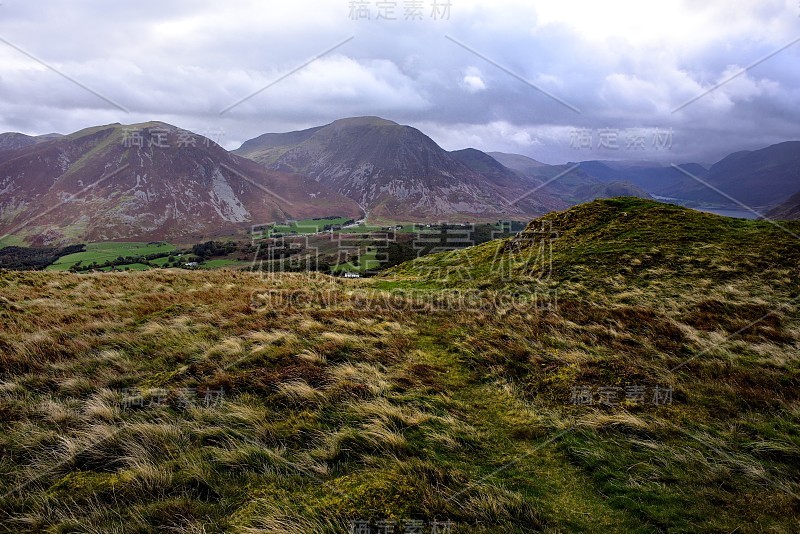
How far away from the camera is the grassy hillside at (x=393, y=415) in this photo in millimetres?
4285

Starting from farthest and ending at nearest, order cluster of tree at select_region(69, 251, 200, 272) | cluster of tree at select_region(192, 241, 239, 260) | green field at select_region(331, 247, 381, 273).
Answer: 1. cluster of tree at select_region(192, 241, 239, 260)
2. cluster of tree at select_region(69, 251, 200, 272)
3. green field at select_region(331, 247, 381, 273)

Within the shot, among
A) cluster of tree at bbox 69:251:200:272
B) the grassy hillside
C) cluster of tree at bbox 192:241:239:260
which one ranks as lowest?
cluster of tree at bbox 69:251:200:272

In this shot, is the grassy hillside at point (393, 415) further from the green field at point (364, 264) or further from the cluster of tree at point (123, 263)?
the cluster of tree at point (123, 263)

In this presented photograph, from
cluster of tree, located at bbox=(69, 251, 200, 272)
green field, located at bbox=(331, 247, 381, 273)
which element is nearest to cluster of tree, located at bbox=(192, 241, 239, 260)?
cluster of tree, located at bbox=(69, 251, 200, 272)

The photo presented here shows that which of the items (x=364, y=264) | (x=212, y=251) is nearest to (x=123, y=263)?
(x=212, y=251)

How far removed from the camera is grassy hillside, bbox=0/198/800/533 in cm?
429

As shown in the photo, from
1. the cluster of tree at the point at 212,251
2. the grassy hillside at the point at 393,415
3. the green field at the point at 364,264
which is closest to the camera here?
the grassy hillside at the point at 393,415

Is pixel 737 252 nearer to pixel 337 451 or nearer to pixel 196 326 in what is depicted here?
pixel 337 451

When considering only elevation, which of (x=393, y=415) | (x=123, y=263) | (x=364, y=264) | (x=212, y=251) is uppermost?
(x=393, y=415)

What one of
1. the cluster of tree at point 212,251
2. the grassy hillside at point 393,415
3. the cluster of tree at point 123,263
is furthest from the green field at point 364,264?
the cluster of tree at point 212,251

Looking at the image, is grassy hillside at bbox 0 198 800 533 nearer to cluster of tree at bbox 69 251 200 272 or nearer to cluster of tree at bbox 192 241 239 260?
cluster of tree at bbox 69 251 200 272

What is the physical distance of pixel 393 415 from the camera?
6.25 m

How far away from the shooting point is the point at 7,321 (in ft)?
32.4

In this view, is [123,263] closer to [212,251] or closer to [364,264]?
[212,251]
